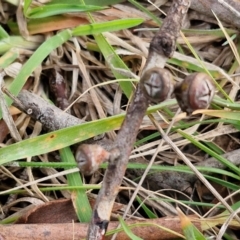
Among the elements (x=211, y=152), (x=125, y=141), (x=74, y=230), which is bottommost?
(x=74, y=230)

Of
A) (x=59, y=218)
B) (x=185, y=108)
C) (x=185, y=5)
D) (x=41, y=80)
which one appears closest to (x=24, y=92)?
(x=41, y=80)

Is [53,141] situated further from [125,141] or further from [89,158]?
[89,158]

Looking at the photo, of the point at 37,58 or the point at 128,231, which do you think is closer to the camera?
the point at 128,231

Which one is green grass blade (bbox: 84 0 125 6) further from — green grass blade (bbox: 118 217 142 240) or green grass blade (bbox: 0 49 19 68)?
green grass blade (bbox: 118 217 142 240)

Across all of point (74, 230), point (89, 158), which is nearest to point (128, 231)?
point (74, 230)

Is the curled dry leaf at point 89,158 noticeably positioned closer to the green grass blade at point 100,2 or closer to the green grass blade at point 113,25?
the green grass blade at point 113,25

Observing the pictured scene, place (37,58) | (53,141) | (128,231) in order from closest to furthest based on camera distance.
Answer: (128,231)
(53,141)
(37,58)
